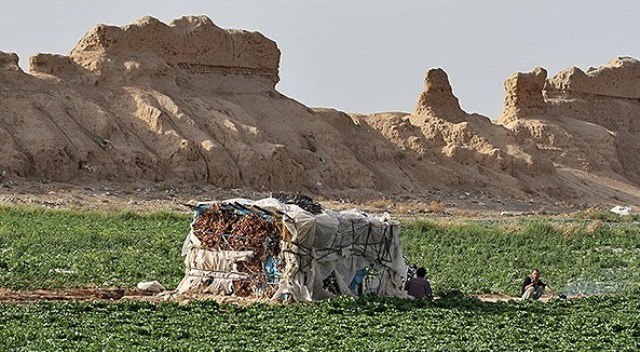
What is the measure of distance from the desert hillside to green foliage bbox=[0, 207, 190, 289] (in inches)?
398

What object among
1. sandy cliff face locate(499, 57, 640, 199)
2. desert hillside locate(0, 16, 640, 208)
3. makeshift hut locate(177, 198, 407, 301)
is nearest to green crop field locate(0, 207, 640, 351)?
makeshift hut locate(177, 198, 407, 301)

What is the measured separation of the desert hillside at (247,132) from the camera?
159 feet

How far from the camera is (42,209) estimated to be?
37.2 metres

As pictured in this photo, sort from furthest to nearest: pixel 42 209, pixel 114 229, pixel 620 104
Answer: pixel 620 104 → pixel 42 209 → pixel 114 229

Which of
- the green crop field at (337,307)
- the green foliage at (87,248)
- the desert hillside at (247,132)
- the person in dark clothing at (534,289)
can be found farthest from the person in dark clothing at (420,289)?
the desert hillside at (247,132)

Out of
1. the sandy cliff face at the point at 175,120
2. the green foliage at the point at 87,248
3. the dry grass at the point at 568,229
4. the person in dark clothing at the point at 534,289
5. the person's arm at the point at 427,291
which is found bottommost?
the green foliage at the point at 87,248

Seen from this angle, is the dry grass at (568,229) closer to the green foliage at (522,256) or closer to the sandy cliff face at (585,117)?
the green foliage at (522,256)

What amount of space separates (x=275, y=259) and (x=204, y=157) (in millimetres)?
29283

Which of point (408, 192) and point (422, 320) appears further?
point (408, 192)

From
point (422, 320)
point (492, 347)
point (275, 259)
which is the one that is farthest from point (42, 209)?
point (492, 347)

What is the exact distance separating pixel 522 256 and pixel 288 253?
12.0 meters

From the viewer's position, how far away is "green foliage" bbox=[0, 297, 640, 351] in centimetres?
1533

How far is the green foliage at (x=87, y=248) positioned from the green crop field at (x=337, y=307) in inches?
1.6

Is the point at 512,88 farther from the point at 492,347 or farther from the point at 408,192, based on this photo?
the point at 492,347
